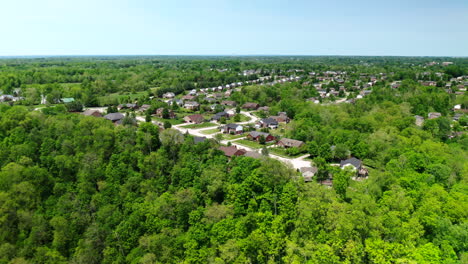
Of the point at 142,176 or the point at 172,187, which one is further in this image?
the point at 142,176

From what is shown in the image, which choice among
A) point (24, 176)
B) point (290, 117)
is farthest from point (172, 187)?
point (290, 117)

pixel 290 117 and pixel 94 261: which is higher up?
pixel 290 117

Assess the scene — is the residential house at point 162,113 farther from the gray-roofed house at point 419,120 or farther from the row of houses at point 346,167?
the gray-roofed house at point 419,120

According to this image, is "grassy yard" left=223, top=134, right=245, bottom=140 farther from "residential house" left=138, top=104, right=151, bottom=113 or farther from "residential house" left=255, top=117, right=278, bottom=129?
"residential house" left=138, top=104, right=151, bottom=113

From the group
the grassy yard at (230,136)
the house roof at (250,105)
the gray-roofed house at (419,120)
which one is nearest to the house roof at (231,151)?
the grassy yard at (230,136)

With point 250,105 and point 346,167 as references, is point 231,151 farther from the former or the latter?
point 250,105

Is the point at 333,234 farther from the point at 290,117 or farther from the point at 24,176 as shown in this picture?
the point at 290,117

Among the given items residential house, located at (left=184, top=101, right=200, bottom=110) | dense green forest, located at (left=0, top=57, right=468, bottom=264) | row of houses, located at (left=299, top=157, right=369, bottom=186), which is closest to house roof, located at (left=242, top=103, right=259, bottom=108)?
residential house, located at (left=184, top=101, right=200, bottom=110)
